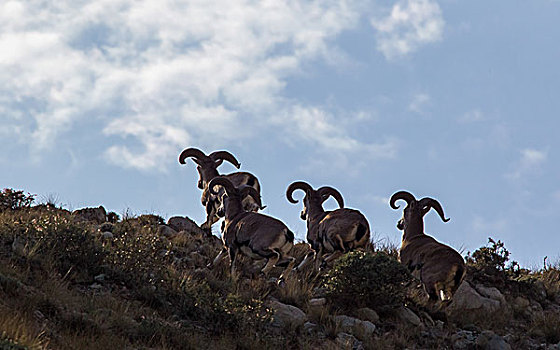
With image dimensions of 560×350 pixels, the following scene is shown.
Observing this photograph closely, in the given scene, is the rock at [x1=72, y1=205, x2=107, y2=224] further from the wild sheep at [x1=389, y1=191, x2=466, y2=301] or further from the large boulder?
the large boulder

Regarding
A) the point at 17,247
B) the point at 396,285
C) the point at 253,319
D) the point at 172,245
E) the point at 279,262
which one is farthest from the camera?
the point at 172,245

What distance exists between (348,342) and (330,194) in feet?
25.4

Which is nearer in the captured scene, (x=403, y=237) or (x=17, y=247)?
(x=17, y=247)

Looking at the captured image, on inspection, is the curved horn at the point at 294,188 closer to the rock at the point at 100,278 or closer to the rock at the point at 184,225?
the rock at the point at 184,225

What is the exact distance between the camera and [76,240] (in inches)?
588

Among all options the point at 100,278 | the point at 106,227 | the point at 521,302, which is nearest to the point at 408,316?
the point at 521,302

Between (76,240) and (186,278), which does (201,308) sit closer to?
(186,278)

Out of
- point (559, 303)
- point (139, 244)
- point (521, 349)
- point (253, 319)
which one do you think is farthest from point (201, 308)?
point (559, 303)

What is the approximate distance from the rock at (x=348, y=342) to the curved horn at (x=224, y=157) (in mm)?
10269

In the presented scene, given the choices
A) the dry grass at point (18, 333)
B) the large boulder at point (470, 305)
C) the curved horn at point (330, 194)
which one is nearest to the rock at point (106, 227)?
the curved horn at point (330, 194)

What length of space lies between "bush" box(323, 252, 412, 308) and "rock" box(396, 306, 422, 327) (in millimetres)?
174

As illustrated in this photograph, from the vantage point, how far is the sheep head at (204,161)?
884 inches

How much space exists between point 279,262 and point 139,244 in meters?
3.05

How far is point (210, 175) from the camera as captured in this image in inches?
881
